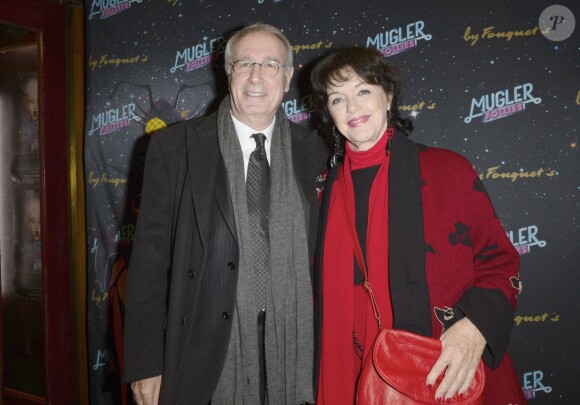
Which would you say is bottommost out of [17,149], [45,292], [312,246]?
[45,292]

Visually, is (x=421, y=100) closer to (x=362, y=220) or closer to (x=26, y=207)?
(x=362, y=220)

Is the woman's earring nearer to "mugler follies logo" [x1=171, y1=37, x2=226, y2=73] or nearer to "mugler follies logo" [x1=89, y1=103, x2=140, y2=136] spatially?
"mugler follies logo" [x1=171, y1=37, x2=226, y2=73]

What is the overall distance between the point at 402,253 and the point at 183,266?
834 mm

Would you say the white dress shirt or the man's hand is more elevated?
the white dress shirt

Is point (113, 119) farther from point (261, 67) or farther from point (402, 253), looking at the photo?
point (402, 253)

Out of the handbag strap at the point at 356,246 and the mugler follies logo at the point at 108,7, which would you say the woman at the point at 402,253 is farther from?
the mugler follies logo at the point at 108,7

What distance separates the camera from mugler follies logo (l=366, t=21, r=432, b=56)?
2574 mm

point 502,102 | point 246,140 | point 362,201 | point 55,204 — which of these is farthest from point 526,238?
point 55,204

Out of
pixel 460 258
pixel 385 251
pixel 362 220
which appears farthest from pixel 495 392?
pixel 362 220

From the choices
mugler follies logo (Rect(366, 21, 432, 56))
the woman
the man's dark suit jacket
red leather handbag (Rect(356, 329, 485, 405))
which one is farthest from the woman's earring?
mugler follies logo (Rect(366, 21, 432, 56))

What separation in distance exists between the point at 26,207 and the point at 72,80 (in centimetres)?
99

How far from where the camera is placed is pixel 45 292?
298 cm

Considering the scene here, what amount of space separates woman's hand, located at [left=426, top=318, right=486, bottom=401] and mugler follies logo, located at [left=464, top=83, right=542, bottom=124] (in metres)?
1.55

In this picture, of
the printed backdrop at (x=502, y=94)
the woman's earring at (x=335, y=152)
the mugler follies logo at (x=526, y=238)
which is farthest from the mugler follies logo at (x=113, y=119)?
the mugler follies logo at (x=526, y=238)
